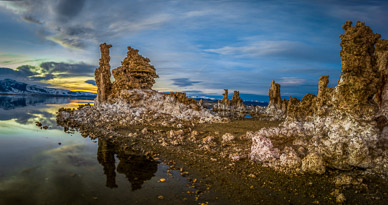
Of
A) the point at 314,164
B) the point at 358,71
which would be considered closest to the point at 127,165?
the point at 314,164

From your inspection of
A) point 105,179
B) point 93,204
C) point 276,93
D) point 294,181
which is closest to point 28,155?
point 105,179

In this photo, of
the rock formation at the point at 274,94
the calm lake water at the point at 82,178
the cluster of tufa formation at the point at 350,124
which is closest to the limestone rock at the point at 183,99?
the calm lake water at the point at 82,178

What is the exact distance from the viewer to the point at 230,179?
7.36 m

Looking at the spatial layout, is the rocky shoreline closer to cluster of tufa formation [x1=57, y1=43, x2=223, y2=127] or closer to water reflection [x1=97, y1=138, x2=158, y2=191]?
water reflection [x1=97, y1=138, x2=158, y2=191]

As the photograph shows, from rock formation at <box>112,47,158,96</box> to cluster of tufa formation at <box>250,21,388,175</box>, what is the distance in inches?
833

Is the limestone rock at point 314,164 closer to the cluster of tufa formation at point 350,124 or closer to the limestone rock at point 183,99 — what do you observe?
the cluster of tufa formation at point 350,124

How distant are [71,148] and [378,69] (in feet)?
51.3

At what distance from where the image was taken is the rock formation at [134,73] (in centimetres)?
2709

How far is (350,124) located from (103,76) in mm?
28058

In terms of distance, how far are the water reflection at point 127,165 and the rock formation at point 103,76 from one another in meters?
18.0

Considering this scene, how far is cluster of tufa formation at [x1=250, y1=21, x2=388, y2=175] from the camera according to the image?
25.1 feet

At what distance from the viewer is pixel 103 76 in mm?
28625

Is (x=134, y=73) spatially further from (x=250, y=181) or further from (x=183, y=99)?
(x=250, y=181)

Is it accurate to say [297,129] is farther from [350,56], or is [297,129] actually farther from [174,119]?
[174,119]
